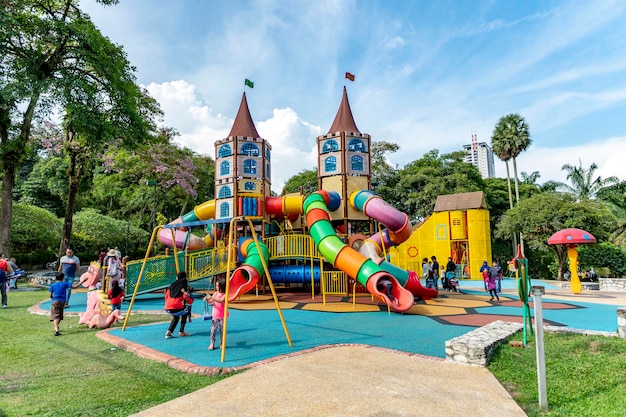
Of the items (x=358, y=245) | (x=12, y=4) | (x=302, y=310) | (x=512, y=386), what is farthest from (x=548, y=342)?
(x=12, y=4)

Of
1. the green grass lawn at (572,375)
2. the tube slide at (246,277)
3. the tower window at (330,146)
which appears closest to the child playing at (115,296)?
the tube slide at (246,277)

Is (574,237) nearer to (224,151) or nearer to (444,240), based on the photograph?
(444,240)

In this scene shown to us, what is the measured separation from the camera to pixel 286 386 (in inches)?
203

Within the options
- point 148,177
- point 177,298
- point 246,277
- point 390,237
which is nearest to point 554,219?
point 390,237

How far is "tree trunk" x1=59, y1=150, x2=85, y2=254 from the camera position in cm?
2207

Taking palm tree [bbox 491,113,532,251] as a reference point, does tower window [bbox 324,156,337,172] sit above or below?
below

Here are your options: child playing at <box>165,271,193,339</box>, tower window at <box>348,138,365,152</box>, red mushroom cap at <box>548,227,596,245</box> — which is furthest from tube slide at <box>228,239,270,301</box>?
red mushroom cap at <box>548,227,596,245</box>

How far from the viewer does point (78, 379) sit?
5605mm

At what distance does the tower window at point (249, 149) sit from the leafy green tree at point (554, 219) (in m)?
19.0

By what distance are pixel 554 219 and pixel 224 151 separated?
2134 centimetres

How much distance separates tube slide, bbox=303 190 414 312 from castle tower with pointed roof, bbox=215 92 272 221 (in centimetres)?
269

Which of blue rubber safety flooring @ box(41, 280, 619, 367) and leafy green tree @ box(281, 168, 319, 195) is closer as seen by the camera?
blue rubber safety flooring @ box(41, 280, 619, 367)

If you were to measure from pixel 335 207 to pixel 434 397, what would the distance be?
13.1 m

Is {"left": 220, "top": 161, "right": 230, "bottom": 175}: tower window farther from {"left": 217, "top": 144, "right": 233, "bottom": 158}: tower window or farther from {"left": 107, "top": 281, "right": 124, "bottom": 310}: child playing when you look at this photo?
{"left": 107, "top": 281, "right": 124, "bottom": 310}: child playing
